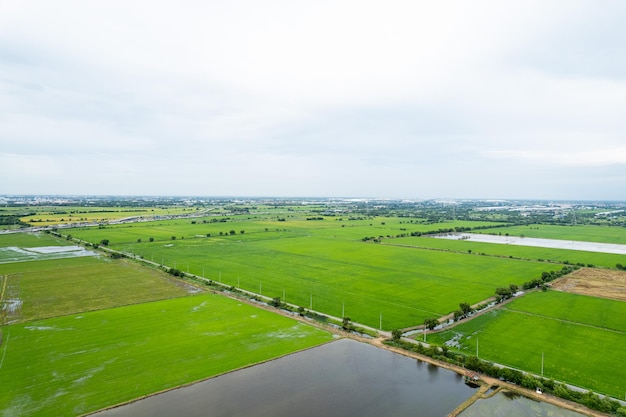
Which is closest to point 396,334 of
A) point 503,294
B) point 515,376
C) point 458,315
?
point 458,315

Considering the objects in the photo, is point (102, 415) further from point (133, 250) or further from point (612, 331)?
point (133, 250)

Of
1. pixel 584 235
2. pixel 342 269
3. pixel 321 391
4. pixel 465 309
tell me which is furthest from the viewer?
pixel 584 235

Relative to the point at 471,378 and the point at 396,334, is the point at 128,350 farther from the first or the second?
the point at 471,378

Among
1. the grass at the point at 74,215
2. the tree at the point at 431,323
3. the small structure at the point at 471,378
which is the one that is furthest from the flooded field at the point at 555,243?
the grass at the point at 74,215

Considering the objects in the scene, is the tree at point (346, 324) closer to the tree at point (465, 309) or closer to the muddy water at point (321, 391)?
the muddy water at point (321, 391)

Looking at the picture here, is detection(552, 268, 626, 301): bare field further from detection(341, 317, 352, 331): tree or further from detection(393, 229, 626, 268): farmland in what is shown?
detection(341, 317, 352, 331): tree

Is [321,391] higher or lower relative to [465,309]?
lower

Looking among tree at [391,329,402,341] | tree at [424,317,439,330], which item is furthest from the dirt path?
tree at [424,317,439,330]
